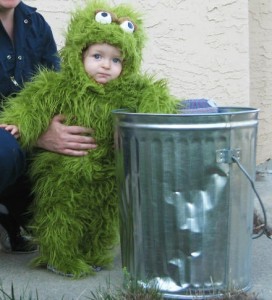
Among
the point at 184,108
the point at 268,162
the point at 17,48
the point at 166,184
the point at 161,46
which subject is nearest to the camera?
the point at 166,184

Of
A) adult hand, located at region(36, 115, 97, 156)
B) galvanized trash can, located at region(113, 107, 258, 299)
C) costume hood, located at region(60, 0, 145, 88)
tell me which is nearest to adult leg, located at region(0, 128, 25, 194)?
adult hand, located at region(36, 115, 97, 156)

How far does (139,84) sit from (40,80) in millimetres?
448

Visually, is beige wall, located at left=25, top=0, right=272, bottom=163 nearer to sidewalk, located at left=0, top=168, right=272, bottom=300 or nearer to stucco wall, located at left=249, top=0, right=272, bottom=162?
stucco wall, located at left=249, top=0, right=272, bottom=162

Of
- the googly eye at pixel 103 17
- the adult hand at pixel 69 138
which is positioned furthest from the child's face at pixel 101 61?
the adult hand at pixel 69 138

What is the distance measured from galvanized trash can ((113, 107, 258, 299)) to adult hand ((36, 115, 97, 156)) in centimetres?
21

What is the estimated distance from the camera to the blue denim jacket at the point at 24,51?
3.05 meters

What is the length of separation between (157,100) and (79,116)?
1.17 feet

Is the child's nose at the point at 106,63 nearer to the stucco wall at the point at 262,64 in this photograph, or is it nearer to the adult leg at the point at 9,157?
the adult leg at the point at 9,157

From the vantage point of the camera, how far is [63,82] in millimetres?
2697

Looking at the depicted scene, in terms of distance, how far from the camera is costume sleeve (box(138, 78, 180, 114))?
256cm

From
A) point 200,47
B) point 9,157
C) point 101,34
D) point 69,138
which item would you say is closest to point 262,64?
point 200,47

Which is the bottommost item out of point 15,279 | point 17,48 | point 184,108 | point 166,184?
point 15,279

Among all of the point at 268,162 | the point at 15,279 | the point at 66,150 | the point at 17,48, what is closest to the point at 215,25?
the point at 268,162

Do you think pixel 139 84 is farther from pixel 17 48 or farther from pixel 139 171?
pixel 17 48
